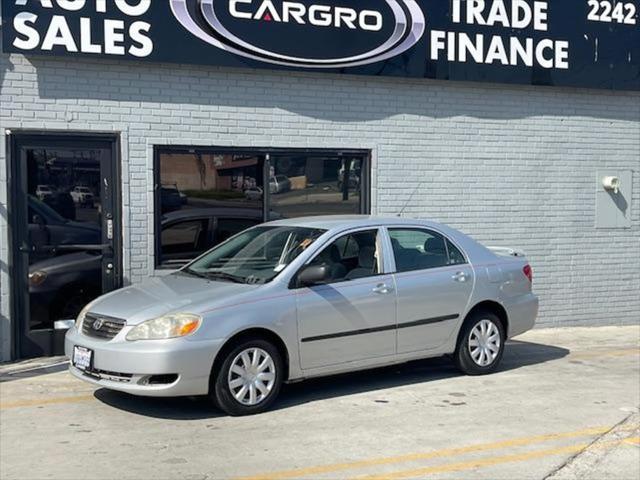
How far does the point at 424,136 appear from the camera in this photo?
33.9ft

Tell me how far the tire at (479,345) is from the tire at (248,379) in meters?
2.12

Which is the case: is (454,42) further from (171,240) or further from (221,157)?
(171,240)

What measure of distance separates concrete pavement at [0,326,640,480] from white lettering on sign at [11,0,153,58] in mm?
3417

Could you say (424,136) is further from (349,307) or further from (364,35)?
(349,307)

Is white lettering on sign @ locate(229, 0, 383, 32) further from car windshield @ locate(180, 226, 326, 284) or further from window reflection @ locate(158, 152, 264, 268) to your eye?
car windshield @ locate(180, 226, 326, 284)

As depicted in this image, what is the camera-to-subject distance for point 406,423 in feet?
20.7

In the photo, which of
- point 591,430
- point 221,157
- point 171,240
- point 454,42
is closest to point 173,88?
point 221,157

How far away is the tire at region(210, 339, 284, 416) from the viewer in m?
6.25

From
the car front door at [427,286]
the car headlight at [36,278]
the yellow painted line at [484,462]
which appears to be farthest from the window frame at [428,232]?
the car headlight at [36,278]

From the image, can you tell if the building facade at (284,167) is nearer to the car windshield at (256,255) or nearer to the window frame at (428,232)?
the car windshield at (256,255)

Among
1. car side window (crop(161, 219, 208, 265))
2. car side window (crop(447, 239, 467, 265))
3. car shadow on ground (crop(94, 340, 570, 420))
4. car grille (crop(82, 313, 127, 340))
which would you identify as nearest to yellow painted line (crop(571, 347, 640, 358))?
car shadow on ground (crop(94, 340, 570, 420))

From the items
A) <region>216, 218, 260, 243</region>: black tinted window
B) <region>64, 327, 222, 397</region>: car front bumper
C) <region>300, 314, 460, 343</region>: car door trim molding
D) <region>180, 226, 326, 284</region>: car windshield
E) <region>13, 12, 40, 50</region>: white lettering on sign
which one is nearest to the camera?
<region>64, 327, 222, 397</region>: car front bumper

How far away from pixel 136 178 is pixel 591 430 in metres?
5.45

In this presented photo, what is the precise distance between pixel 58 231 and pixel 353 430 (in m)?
4.34
